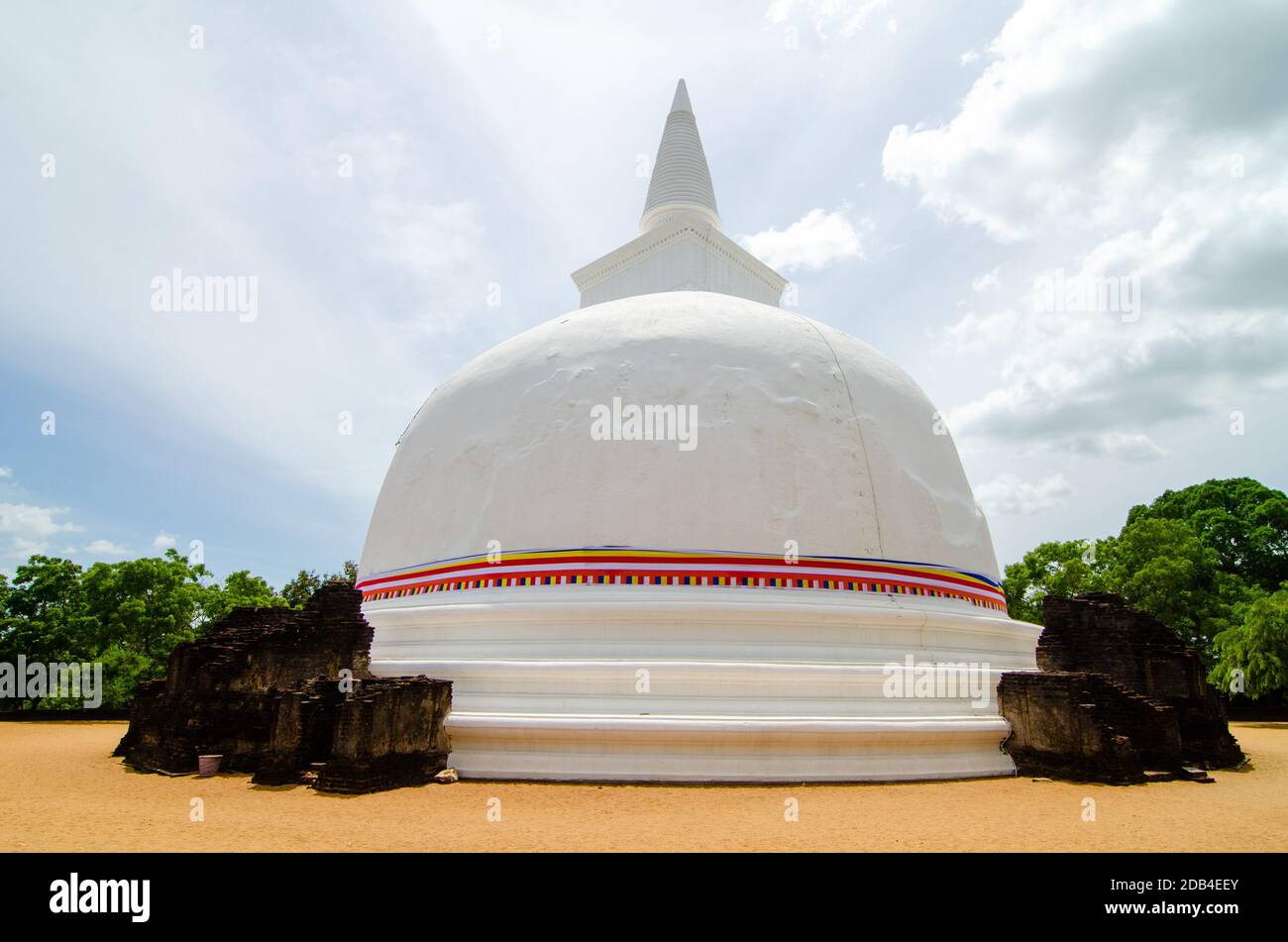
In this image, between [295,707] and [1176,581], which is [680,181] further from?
[1176,581]

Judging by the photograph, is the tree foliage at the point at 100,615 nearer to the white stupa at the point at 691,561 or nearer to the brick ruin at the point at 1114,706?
the white stupa at the point at 691,561

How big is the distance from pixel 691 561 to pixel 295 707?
4.24 metres

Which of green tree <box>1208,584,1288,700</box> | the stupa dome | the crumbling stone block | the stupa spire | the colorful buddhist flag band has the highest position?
the stupa spire

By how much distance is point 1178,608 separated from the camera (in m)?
20.9

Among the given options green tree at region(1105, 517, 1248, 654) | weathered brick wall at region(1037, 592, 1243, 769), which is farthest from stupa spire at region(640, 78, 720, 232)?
green tree at region(1105, 517, 1248, 654)

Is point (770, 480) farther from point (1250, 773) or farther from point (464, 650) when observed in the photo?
point (1250, 773)

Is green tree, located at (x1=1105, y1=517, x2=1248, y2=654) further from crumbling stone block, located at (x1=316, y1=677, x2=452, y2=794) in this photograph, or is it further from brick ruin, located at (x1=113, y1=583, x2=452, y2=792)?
brick ruin, located at (x1=113, y1=583, x2=452, y2=792)

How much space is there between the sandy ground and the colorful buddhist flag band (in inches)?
91.0

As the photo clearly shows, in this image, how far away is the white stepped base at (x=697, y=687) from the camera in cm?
699

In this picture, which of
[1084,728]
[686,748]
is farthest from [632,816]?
[1084,728]

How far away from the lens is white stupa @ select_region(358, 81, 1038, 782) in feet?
23.8

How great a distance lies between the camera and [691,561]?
844 centimetres

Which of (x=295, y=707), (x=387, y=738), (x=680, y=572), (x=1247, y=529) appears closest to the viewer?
(x=387, y=738)
